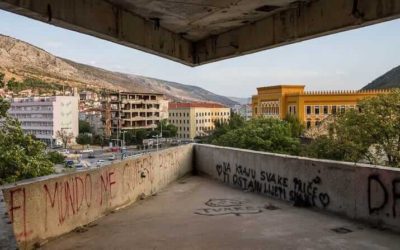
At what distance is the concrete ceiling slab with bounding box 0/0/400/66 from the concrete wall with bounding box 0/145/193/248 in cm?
285

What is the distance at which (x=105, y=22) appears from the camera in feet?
26.3

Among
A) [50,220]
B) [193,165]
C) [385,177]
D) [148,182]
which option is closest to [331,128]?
[193,165]

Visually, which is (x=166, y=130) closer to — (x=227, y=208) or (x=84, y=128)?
(x=84, y=128)

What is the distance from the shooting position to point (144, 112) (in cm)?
14800

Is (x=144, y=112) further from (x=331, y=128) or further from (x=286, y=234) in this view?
(x=286, y=234)

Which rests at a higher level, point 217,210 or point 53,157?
point 217,210

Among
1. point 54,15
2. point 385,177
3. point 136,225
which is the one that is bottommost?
point 136,225

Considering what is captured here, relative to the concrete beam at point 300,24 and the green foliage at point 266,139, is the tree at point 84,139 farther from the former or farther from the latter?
the concrete beam at point 300,24

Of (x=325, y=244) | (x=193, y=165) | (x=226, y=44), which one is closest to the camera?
(x=325, y=244)

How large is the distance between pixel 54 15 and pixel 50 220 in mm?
3597

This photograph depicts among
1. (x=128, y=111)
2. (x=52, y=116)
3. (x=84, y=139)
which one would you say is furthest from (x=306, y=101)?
(x=52, y=116)

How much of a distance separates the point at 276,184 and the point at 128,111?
435ft

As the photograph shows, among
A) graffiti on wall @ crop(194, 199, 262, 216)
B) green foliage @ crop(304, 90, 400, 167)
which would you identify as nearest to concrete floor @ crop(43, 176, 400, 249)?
graffiti on wall @ crop(194, 199, 262, 216)

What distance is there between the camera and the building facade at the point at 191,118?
179m
